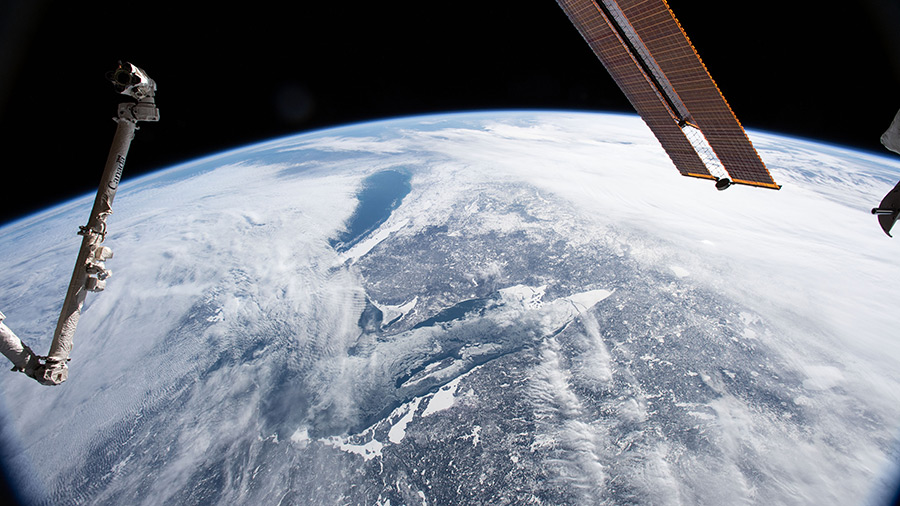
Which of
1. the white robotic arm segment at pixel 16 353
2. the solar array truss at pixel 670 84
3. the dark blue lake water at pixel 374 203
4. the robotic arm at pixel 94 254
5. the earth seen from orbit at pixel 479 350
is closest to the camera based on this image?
the white robotic arm segment at pixel 16 353

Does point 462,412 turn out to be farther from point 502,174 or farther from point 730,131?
point 502,174

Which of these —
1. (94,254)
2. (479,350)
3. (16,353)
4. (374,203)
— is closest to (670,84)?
(94,254)

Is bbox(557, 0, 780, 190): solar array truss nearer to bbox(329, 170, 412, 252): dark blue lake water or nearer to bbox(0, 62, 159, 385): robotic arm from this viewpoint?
bbox(0, 62, 159, 385): robotic arm

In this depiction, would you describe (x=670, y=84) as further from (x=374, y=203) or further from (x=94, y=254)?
(x=374, y=203)

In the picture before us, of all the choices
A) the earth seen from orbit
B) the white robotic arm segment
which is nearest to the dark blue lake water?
the earth seen from orbit

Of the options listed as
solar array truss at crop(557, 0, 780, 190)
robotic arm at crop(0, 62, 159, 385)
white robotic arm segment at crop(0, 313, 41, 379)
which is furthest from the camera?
solar array truss at crop(557, 0, 780, 190)

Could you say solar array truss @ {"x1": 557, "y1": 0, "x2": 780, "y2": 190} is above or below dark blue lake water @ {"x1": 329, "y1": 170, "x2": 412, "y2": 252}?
below

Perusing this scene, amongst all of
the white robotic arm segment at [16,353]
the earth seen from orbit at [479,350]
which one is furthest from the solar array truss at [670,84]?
the earth seen from orbit at [479,350]

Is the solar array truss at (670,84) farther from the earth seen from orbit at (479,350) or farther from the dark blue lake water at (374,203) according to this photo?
the dark blue lake water at (374,203)
